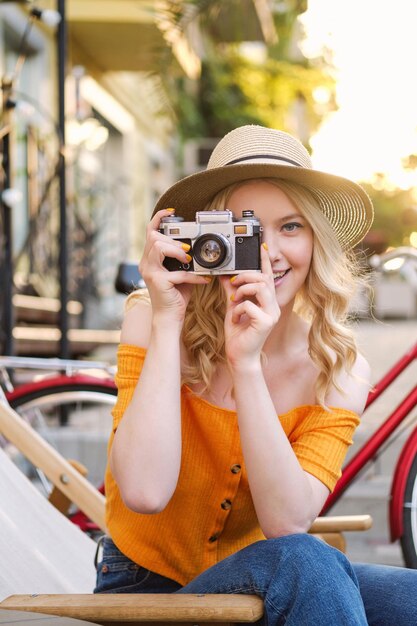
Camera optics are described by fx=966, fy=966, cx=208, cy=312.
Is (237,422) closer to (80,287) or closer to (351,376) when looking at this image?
(351,376)

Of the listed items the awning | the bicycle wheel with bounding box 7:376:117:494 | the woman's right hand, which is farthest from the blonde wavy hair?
the awning

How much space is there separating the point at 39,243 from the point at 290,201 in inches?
226

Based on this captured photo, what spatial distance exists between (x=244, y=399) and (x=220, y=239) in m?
0.31

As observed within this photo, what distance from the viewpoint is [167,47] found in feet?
21.1

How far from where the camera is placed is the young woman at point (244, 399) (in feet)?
6.07

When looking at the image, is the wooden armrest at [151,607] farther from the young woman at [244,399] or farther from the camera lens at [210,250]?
the camera lens at [210,250]

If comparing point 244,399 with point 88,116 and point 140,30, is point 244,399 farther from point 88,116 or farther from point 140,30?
point 140,30

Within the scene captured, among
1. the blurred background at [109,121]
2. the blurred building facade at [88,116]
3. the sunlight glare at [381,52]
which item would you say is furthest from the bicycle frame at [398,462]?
the blurred building facade at [88,116]

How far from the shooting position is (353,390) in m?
2.12

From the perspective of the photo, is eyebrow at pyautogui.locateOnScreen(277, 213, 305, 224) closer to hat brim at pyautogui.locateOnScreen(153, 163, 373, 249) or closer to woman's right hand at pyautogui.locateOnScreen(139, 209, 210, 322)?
hat brim at pyautogui.locateOnScreen(153, 163, 373, 249)

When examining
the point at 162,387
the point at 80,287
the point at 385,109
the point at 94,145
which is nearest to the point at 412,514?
the point at 162,387

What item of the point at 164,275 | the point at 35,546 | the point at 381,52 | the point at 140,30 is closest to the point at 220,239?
the point at 164,275

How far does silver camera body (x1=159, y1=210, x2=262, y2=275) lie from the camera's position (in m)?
1.85

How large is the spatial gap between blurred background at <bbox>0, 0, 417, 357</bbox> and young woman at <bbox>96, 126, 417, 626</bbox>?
→ 0.33 m
